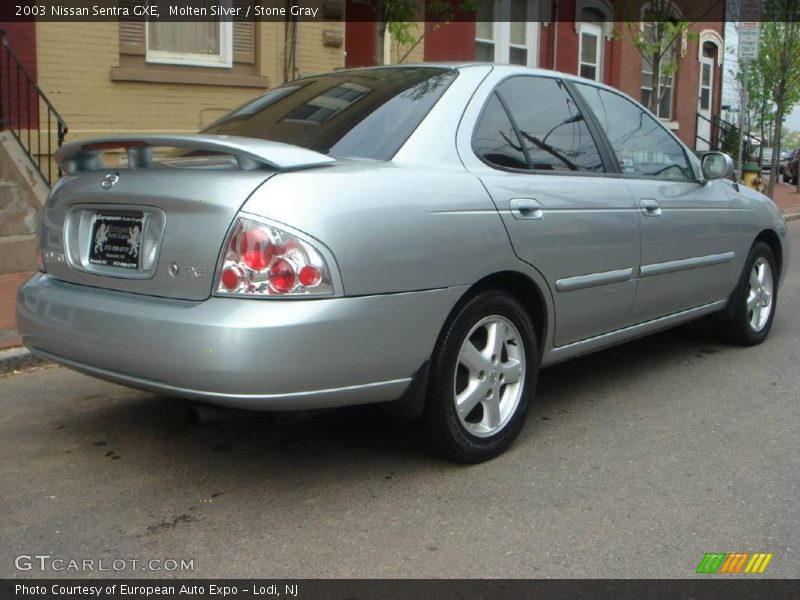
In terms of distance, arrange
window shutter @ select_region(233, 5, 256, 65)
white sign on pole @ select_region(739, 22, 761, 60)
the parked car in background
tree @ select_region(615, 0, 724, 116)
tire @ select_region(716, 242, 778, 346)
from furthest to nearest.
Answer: the parked car in background → white sign on pole @ select_region(739, 22, 761, 60) → tree @ select_region(615, 0, 724, 116) → window shutter @ select_region(233, 5, 256, 65) → tire @ select_region(716, 242, 778, 346)

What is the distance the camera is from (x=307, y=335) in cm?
319

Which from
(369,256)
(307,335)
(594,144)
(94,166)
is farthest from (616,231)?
(94,166)

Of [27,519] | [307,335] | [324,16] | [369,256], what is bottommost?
[27,519]

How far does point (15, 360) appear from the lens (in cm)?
561

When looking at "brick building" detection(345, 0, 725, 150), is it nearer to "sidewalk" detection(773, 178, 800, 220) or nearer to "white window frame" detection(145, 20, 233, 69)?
"sidewalk" detection(773, 178, 800, 220)

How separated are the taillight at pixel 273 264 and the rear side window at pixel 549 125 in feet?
4.97

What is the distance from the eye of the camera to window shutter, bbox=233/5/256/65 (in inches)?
436

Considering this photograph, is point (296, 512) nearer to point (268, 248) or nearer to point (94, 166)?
point (268, 248)

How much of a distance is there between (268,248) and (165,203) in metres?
0.49

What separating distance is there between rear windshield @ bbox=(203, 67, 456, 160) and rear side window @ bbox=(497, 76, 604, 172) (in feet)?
1.27

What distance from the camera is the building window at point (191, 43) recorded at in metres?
10.4

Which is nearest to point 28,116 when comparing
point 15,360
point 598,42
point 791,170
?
point 15,360

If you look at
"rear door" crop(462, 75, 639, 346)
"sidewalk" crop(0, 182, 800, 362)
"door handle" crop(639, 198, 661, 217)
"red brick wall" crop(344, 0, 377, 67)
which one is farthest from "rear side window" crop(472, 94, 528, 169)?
"red brick wall" crop(344, 0, 377, 67)

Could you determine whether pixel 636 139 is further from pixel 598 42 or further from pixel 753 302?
pixel 598 42
